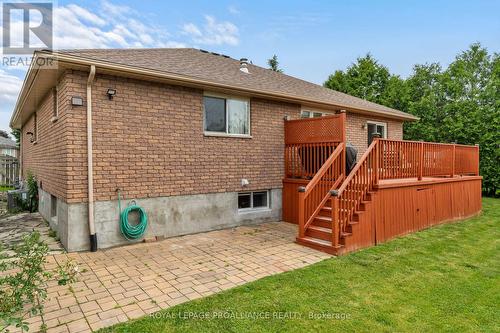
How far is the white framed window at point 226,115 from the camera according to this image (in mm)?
7375

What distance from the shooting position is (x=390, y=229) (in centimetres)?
666

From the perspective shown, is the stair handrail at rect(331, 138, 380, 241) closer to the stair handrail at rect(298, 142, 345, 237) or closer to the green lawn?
the stair handrail at rect(298, 142, 345, 237)

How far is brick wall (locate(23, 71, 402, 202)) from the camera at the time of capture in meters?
5.68

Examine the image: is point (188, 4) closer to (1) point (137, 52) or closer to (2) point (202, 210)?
(1) point (137, 52)

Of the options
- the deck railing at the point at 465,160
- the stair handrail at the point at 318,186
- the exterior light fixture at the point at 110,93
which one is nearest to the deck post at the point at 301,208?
Answer: the stair handrail at the point at 318,186

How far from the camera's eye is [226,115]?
25.1 feet

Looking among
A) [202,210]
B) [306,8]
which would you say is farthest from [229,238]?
[306,8]

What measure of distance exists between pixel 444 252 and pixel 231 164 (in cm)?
495

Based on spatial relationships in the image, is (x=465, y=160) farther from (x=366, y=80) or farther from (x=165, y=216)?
(x=366, y=80)

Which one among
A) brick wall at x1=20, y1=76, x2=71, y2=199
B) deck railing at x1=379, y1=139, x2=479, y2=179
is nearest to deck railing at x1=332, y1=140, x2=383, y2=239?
deck railing at x1=379, y1=139, x2=479, y2=179

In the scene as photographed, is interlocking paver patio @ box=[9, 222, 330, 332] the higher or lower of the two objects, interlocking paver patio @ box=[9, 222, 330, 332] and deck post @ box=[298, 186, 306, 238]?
the lower

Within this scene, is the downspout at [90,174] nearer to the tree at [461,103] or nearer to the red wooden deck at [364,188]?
the red wooden deck at [364,188]

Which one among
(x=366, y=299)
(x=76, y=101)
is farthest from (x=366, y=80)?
(x=366, y=299)

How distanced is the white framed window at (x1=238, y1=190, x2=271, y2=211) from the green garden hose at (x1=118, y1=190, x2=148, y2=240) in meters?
2.64
